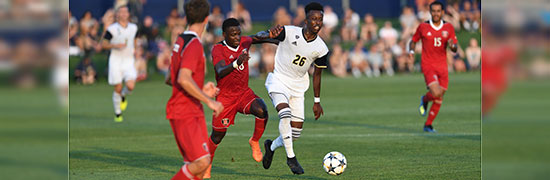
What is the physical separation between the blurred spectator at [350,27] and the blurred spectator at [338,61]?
1476 millimetres

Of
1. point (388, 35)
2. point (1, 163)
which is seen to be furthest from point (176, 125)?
point (388, 35)

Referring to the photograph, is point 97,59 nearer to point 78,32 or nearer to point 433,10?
point 78,32

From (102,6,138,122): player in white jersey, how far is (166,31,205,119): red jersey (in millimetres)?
11139

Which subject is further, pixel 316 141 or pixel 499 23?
pixel 316 141

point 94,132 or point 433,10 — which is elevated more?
point 433,10

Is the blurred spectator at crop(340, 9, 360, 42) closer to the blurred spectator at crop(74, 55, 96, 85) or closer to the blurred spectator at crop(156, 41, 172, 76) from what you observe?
the blurred spectator at crop(156, 41, 172, 76)

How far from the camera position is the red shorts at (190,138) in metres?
6.57

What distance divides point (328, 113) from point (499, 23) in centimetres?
1559

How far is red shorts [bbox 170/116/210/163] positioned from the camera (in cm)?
657

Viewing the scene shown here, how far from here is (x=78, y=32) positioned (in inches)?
1250

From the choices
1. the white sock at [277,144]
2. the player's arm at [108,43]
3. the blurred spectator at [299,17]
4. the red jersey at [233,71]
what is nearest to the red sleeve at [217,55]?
the red jersey at [233,71]

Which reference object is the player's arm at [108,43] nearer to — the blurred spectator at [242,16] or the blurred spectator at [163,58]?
the blurred spectator at [163,58]

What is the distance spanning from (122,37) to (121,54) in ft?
1.35

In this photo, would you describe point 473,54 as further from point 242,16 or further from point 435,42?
point 435,42
